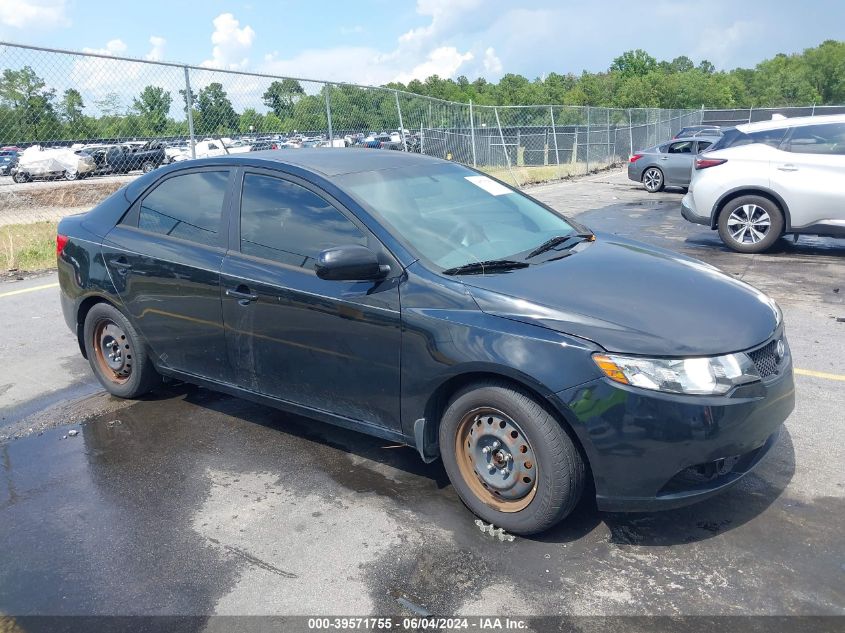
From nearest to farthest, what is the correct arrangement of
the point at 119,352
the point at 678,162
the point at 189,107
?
the point at 119,352
the point at 189,107
the point at 678,162

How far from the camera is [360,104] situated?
14836 millimetres

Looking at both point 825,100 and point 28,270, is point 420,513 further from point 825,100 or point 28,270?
point 825,100

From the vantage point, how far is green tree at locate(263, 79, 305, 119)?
1272 cm

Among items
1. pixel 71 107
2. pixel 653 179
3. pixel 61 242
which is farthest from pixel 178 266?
pixel 653 179

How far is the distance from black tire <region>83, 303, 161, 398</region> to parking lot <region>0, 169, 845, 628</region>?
0.15m

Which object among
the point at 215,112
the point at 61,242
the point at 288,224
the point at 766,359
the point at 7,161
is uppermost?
the point at 215,112

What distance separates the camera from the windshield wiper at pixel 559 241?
3.91m

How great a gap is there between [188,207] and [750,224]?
7856mm

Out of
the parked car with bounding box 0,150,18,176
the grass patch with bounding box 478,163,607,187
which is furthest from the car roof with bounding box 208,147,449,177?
the grass patch with bounding box 478,163,607,187

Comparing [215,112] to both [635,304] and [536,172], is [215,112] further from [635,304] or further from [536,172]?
[536,172]

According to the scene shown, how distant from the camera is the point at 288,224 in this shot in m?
3.98

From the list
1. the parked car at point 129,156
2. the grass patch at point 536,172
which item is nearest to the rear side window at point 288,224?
the parked car at point 129,156

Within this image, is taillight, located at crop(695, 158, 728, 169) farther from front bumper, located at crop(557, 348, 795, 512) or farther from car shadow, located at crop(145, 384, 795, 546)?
front bumper, located at crop(557, 348, 795, 512)

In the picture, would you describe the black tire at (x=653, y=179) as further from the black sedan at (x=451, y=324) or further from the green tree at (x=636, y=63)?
the green tree at (x=636, y=63)
